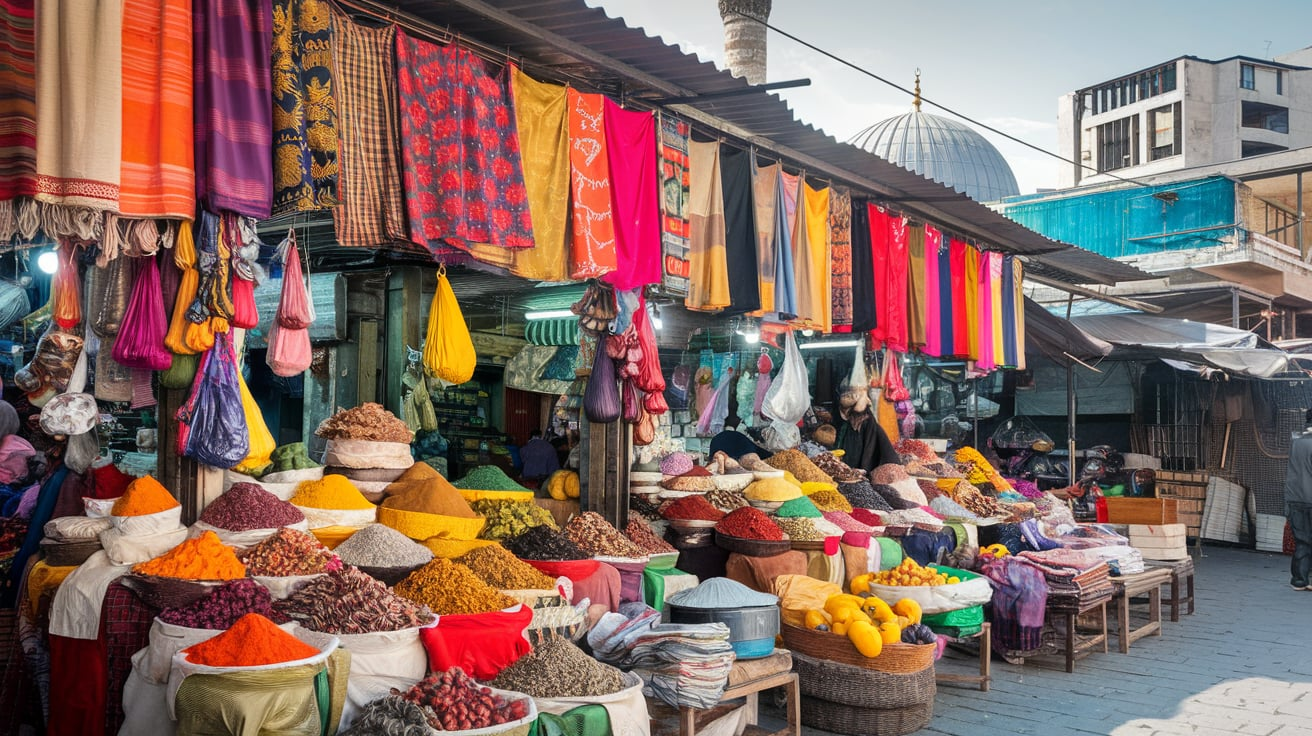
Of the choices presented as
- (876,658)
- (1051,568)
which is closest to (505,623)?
(876,658)

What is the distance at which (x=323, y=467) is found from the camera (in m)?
4.93

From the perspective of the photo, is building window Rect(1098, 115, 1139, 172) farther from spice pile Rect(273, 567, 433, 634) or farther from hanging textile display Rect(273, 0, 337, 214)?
spice pile Rect(273, 567, 433, 634)

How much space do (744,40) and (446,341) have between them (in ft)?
24.6

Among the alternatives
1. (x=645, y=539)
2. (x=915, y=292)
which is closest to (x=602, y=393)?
(x=645, y=539)

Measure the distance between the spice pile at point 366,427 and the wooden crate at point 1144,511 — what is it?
6582 mm

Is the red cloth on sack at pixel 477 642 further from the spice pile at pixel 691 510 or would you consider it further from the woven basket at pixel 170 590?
the spice pile at pixel 691 510

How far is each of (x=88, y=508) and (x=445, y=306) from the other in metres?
1.75

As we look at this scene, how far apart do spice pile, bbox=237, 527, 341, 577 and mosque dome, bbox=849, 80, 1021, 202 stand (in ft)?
68.6

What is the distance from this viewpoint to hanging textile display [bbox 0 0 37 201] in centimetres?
326

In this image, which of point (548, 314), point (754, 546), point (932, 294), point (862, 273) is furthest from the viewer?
point (548, 314)

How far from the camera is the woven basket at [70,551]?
3904mm

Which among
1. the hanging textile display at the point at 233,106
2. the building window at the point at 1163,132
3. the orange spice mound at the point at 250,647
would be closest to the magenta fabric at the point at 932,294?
the hanging textile display at the point at 233,106

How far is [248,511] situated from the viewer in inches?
155

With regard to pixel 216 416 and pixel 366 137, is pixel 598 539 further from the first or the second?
pixel 366 137
